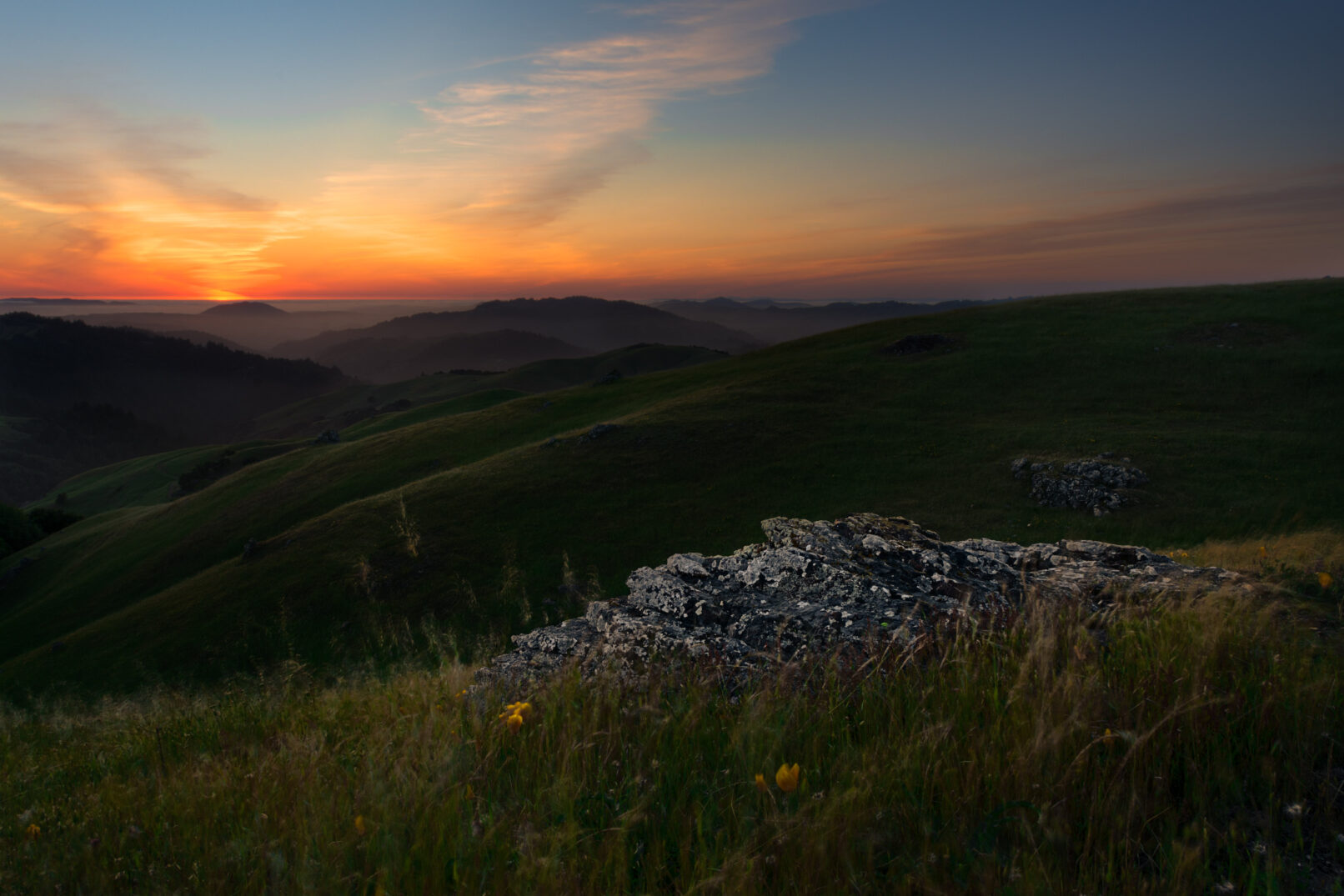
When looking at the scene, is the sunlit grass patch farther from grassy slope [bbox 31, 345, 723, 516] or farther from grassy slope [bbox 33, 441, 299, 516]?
grassy slope [bbox 33, 441, 299, 516]

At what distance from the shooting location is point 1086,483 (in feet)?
91.6

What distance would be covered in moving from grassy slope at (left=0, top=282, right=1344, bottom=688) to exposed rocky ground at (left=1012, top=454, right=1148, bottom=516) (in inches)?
33.5

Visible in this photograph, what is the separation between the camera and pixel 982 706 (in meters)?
3.33

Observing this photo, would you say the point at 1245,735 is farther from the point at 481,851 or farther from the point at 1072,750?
the point at 481,851

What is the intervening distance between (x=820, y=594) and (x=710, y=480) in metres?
27.5

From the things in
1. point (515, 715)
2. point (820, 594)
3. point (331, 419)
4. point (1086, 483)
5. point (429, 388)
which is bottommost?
point (331, 419)

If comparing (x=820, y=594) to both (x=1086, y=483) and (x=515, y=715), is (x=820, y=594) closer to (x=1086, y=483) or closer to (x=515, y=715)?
(x=515, y=715)

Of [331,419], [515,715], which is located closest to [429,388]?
[331,419]

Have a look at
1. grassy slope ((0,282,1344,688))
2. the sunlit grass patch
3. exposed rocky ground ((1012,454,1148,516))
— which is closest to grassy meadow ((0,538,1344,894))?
the sunlit grass patch

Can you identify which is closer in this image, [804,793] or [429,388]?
[804,793]

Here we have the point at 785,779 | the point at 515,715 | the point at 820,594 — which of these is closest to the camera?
the point at 785,779

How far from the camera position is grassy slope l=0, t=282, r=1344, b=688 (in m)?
26.6

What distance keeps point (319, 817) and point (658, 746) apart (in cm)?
154

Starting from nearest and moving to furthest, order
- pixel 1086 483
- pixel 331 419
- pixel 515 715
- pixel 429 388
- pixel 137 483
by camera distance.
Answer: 1. pixel 515 715
2. pixel 1086 483
3. pixel 137 483
4. pixel 429 388
5. pixel 331 419
